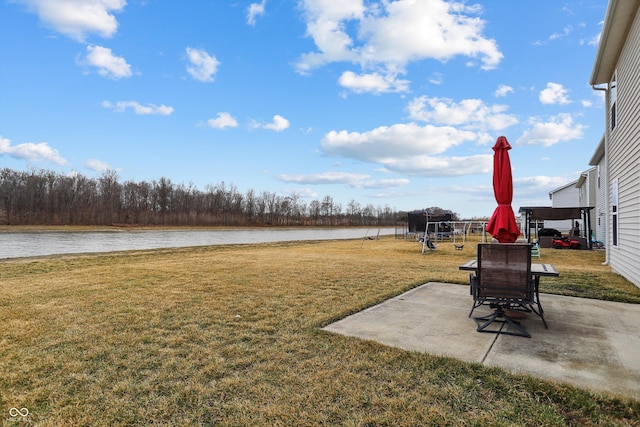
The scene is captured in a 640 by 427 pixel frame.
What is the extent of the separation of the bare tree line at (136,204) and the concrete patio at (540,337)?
46.5m

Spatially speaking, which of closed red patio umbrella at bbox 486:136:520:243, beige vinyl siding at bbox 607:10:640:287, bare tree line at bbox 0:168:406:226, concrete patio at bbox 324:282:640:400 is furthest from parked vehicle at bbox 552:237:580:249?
bare tree line at bbox 0:168:406:226

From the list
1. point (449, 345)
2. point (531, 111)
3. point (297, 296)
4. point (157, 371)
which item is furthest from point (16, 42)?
point (531, 111)

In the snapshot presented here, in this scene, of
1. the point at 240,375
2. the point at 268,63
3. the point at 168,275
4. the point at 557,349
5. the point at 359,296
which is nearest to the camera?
the point at 240,375

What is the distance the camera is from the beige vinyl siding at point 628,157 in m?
6.32

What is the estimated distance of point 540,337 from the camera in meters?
3.50

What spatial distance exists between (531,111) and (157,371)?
47.4 ft

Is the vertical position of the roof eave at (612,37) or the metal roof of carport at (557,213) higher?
the roof eave at (612,37)

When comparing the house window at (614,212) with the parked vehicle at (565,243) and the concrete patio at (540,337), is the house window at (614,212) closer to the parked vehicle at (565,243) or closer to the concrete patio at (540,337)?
the concrete patio at (540,337)

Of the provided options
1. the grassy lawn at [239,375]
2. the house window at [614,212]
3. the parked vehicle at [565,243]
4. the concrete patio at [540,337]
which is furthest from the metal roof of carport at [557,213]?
the concrete patio at [540,337]

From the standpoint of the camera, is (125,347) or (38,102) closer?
(125,347)

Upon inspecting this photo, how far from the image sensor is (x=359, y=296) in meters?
5.44

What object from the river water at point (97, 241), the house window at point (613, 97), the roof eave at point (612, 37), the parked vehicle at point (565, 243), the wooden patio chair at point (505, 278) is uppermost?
the roof eave at point (612, 37)

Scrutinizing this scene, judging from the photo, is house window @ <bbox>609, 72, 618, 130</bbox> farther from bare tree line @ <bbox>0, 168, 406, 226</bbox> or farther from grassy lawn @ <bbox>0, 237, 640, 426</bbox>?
bare tree line @ <bbox>0, 168, 406, 226</bbox>

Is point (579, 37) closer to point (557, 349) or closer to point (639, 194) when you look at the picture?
point (639, 194)
